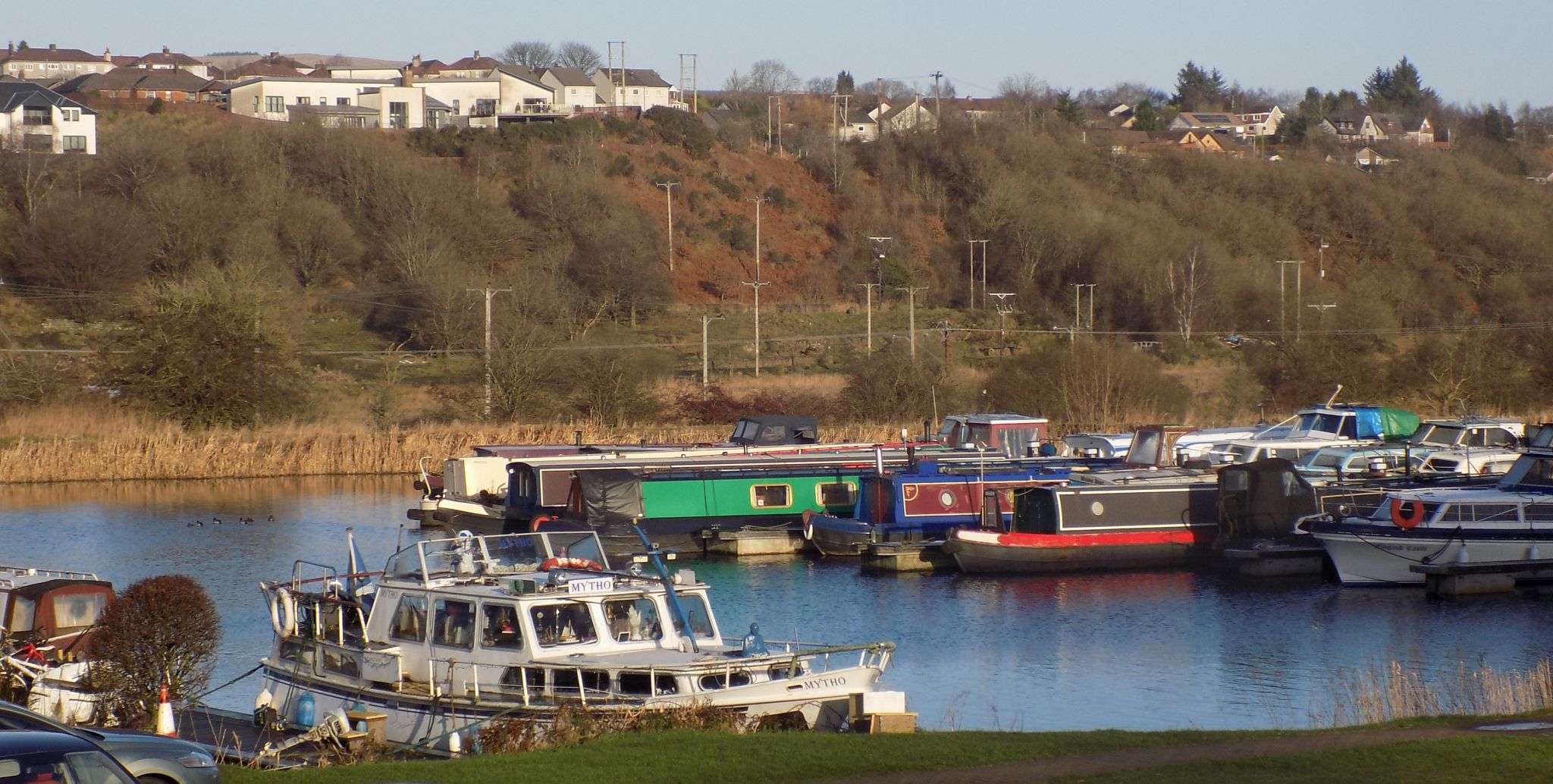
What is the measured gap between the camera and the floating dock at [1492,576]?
1203 inches

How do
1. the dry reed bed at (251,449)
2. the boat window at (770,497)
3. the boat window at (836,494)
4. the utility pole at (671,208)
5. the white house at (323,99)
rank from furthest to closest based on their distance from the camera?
the white house at (323,99) → the utility pole at (671,208) → the dry reed bed at (251,449) → the boat window at (836,494) → the boat window at (770,497)

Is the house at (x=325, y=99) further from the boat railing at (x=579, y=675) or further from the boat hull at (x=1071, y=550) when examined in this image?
the boat railing at (x=579, y=675)

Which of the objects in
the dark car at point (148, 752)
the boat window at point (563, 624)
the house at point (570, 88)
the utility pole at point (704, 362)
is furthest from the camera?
the house at point (570, 88)

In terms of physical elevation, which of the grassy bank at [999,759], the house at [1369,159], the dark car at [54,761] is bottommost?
the grassy bank at [999,759]

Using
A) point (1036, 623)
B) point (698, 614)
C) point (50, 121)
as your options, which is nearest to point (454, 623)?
point (698, 614)

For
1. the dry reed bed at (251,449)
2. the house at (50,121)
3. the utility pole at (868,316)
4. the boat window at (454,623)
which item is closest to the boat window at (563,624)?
the boat window at (454,623)

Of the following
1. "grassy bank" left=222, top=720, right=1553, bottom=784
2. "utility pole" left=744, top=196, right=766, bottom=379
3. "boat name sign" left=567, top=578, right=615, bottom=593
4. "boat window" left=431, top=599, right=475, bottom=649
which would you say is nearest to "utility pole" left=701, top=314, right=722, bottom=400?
"utility pole" left=744, top=196, right=766, bottom=379

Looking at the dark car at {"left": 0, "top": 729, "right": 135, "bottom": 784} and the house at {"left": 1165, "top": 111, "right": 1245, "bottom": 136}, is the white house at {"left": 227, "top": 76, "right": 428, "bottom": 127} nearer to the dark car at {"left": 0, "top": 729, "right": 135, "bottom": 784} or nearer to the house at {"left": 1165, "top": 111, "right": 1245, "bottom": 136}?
the house at {"left": 1165, "top": 111, "right": 1245, "bottom": 136}

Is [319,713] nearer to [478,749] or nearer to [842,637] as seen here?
[478,749]

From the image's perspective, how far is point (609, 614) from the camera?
18109 millimetres

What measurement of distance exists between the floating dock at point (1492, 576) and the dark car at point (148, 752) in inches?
997

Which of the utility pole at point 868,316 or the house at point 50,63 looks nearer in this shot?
the utility pole at point 868,316

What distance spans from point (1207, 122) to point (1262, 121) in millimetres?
7224

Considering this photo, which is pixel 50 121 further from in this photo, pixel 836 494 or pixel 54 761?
pixel 54 761
